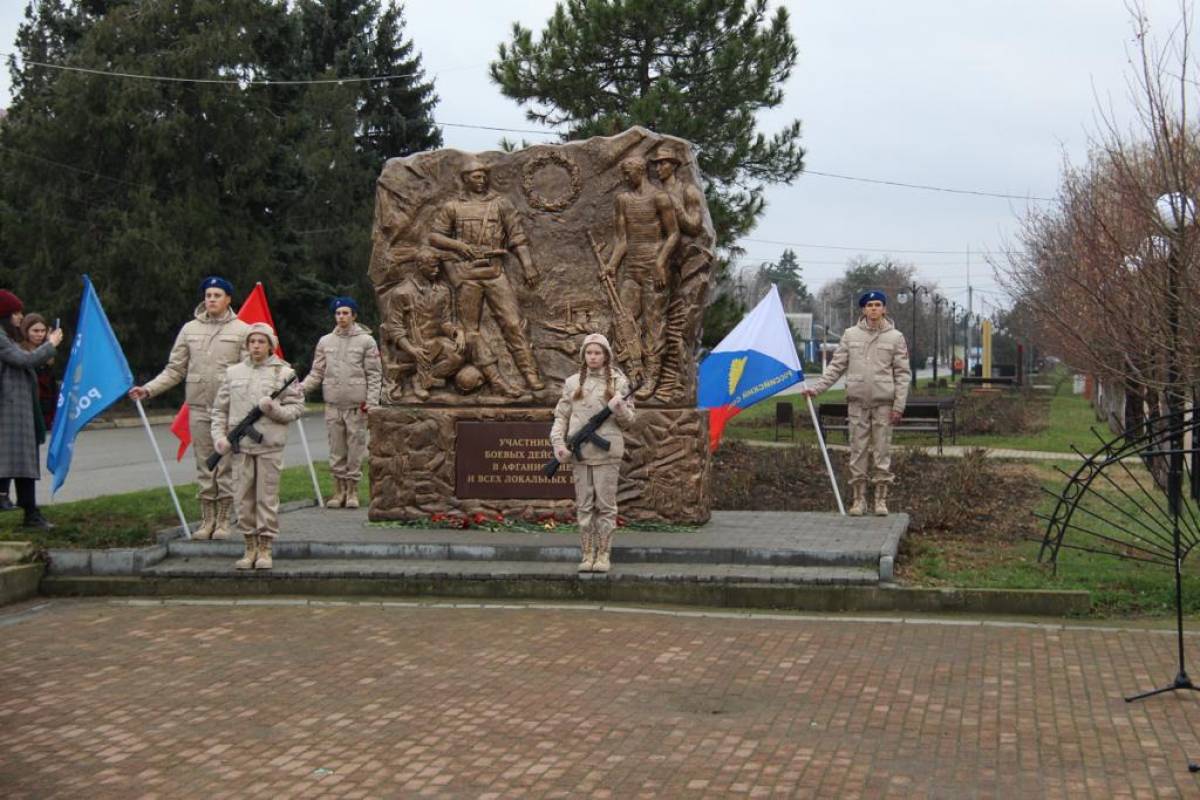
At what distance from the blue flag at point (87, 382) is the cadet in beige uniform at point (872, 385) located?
6.22 metres

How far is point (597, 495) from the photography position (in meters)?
9.95

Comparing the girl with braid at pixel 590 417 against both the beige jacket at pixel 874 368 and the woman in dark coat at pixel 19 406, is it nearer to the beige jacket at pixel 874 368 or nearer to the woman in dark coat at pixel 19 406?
the beige jacket at pixel 874 368

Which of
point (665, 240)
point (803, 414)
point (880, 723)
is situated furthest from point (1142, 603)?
point (803, 414)

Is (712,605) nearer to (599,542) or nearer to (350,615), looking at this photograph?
(599,542)

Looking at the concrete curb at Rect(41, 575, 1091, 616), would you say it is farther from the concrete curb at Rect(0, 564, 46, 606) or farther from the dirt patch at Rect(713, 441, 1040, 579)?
the dirt patch at Rect(713, 441, 1040, 579)

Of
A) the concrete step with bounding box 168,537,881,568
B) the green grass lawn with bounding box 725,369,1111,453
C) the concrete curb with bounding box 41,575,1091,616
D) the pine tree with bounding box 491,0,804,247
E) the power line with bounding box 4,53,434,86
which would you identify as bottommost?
the concrete curb with bounding box 41,575,1091,616

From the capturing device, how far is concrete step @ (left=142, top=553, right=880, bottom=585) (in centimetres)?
994

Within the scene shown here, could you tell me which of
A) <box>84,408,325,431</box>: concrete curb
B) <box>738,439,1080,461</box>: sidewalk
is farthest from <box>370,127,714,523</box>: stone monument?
<box>84,408,325,431</box>: concrete curb

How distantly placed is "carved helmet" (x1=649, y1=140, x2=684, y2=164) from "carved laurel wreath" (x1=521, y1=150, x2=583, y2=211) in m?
0.73

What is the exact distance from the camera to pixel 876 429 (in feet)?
41.2

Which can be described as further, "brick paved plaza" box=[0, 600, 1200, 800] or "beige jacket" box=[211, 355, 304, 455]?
"beige jacket" box=[211, 355, 304, 455]

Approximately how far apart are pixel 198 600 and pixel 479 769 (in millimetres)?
4856

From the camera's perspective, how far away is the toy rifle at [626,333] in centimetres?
1206

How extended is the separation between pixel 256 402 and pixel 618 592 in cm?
304
